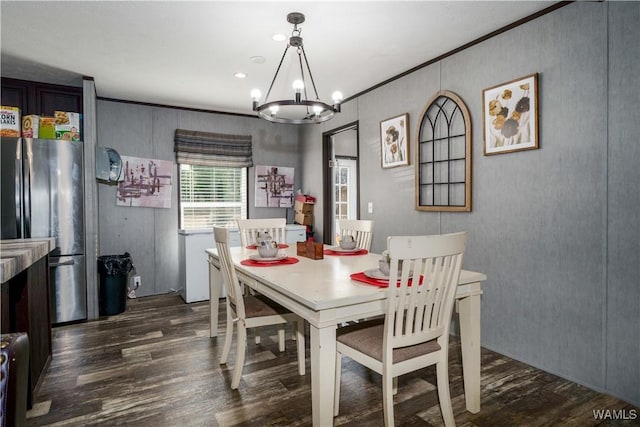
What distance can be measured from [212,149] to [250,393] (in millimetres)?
3462

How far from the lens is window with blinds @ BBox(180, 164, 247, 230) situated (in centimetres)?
485

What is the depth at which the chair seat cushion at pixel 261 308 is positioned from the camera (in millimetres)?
2312

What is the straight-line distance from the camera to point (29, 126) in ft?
11.4

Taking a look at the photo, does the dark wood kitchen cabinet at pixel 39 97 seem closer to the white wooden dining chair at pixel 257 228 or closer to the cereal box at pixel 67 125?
the cereal box at pixel 67 125

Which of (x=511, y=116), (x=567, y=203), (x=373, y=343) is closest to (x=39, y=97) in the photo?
(x=373, y=343)

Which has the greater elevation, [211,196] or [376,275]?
[211,196]

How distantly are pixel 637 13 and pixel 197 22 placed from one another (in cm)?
264

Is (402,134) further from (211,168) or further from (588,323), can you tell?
(211,168)

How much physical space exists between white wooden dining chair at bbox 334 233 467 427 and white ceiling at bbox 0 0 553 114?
66.0 inches

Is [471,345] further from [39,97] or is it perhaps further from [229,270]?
[39,97]

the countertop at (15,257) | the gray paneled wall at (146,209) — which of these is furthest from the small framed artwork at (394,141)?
the countertop at (15,257)

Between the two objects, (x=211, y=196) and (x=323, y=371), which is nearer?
(x=323, y=371)

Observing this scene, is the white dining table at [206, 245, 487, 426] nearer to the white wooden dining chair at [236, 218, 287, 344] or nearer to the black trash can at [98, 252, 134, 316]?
the white wooden dining chair at [236, 218, 287, 344]

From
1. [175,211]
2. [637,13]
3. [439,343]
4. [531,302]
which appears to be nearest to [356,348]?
[439,343]
